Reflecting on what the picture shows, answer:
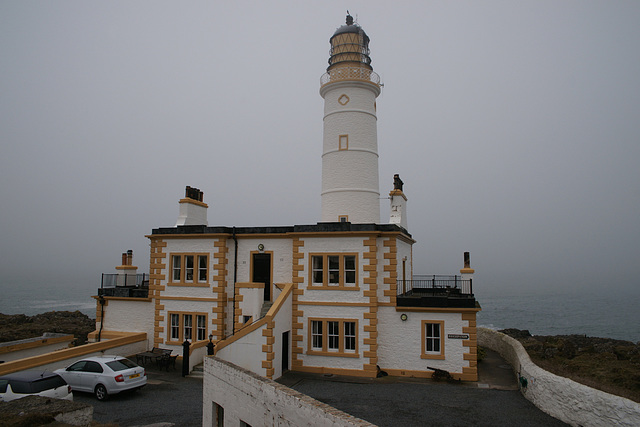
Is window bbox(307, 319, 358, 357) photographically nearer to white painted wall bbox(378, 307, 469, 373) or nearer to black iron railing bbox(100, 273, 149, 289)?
white painted wall bbox(378, 307, 469, 373)

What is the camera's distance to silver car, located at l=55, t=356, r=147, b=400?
13.8 metres

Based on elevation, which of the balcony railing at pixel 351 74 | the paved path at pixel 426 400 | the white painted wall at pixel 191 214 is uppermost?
the balcony railing at pixel 351 74

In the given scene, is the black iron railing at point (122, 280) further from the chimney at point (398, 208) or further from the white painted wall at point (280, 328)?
the chimney at point (398, 208)

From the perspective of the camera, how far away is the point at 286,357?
18328 mm

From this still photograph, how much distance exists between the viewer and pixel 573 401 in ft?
39.5

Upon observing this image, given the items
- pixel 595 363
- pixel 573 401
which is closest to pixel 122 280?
pixel 573 401

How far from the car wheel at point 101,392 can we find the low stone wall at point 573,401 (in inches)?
548

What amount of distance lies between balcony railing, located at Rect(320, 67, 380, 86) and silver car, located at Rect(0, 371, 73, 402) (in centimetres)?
1790

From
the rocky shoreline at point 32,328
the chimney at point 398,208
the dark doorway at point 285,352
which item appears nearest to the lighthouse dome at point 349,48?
the chimney at point 398,208

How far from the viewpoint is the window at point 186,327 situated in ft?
66.6

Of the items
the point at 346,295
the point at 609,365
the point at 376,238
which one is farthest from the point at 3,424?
the point at 609,365

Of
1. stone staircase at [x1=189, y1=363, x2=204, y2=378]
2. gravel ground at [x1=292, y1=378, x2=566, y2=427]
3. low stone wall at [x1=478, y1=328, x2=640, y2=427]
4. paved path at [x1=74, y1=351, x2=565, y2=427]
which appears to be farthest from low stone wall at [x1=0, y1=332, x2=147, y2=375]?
low stone wall at [x1=478, y1=328, x2=640, y2=427]

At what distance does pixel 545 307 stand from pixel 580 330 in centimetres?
3580

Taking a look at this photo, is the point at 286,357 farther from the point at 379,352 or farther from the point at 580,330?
the point at 580,330
